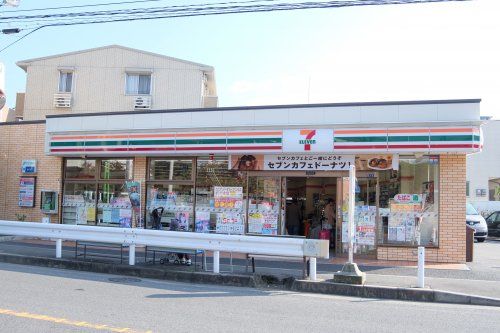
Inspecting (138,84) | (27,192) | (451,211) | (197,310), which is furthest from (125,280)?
(138,84)

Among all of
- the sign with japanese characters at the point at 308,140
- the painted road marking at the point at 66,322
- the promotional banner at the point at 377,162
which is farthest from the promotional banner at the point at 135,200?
the painted road marking at the point at 66,322

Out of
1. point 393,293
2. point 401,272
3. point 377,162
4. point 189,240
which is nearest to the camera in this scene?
point 393,293

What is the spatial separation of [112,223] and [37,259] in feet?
15.4

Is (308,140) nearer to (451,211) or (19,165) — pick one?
(451,211)

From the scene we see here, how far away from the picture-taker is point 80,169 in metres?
17.0

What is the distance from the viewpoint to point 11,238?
54.4ft

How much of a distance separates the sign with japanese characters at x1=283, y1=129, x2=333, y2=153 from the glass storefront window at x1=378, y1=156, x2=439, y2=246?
1.92 meters

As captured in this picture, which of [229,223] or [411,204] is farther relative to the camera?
[229,223]

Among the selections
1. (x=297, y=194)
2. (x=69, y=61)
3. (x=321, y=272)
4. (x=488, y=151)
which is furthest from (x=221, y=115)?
(x=488, y=151)

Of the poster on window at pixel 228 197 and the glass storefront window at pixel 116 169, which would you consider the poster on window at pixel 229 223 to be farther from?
the glass storefront window at pixel 116 169

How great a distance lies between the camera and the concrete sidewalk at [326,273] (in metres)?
9.41

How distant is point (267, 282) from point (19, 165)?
1190 cm

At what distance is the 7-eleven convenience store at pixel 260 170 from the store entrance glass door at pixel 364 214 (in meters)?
0.03

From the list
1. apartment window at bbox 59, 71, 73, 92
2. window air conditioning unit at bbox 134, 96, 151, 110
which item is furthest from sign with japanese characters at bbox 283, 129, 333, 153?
apartment window at bbox 59, 71, 73, 92
